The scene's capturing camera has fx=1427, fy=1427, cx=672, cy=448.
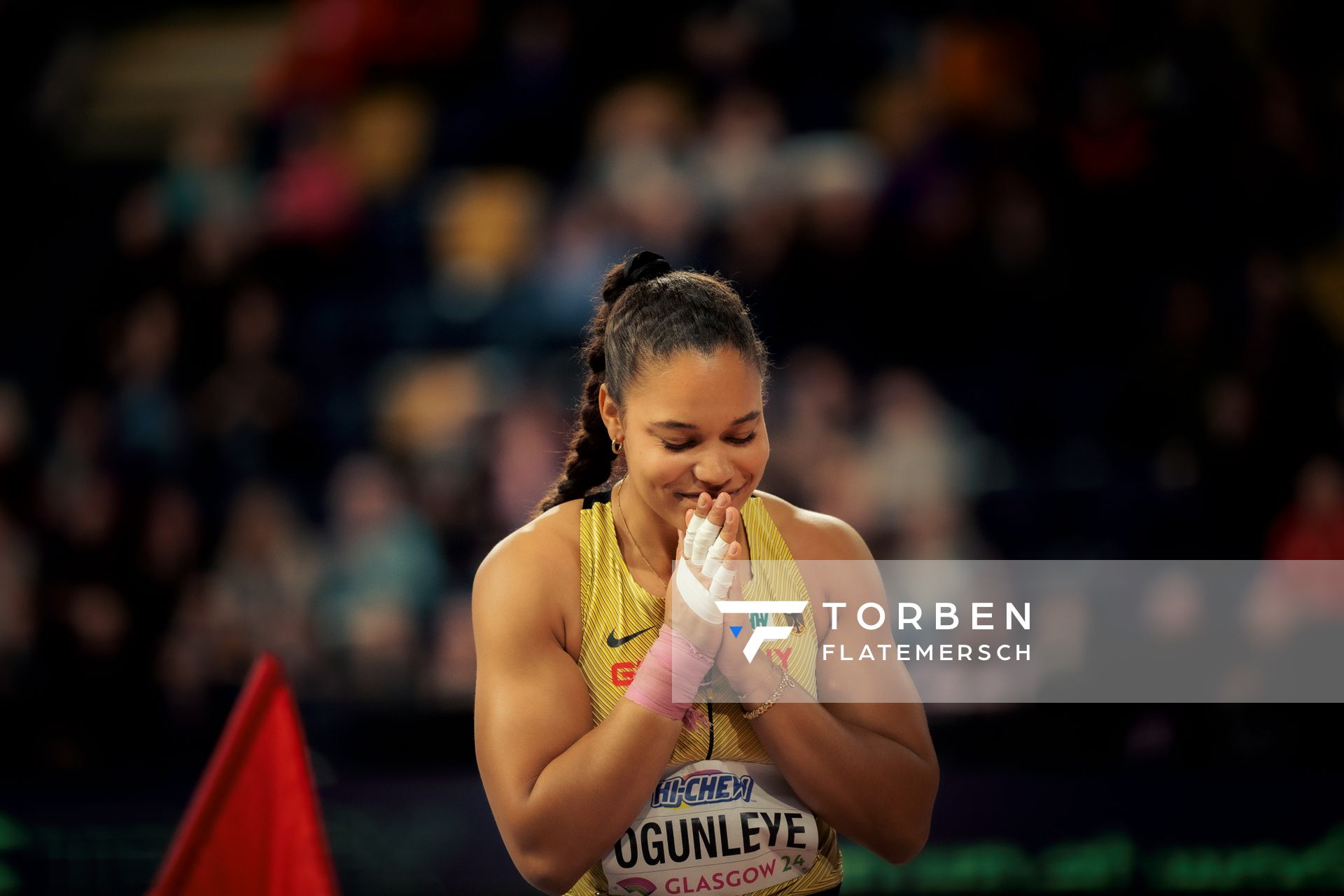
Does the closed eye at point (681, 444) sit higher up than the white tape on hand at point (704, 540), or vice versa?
the closed eye at point (681, 444)

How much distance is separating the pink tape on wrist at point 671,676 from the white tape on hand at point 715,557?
99mm

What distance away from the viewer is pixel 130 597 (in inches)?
204

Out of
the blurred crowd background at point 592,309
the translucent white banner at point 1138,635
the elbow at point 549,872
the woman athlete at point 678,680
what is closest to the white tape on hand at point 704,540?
the woman athlete at point 678,680

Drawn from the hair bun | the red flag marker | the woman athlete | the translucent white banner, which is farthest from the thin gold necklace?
the translucent white banner

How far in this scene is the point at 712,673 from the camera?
218cm

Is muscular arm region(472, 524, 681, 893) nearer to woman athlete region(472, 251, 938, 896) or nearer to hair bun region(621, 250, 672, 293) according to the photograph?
woman athlete region(472, 251, 938, 896)

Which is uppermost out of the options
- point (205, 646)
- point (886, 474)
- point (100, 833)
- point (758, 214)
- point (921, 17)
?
point (921, 17)

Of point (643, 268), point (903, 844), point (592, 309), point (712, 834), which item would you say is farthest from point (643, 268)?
point (592, 309)

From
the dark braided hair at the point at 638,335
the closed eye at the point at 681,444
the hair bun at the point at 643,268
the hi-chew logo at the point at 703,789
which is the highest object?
the hair bun at the point at 643,268

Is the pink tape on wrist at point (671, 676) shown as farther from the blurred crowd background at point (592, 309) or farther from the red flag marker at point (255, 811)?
the blurred crowd background at point (592, 309)

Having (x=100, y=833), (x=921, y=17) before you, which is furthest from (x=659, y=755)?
Result: (x=921, y=17)

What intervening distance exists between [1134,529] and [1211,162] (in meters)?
1.78

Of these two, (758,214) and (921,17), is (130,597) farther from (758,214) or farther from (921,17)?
(921,17)

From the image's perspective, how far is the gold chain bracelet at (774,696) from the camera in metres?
2.08
